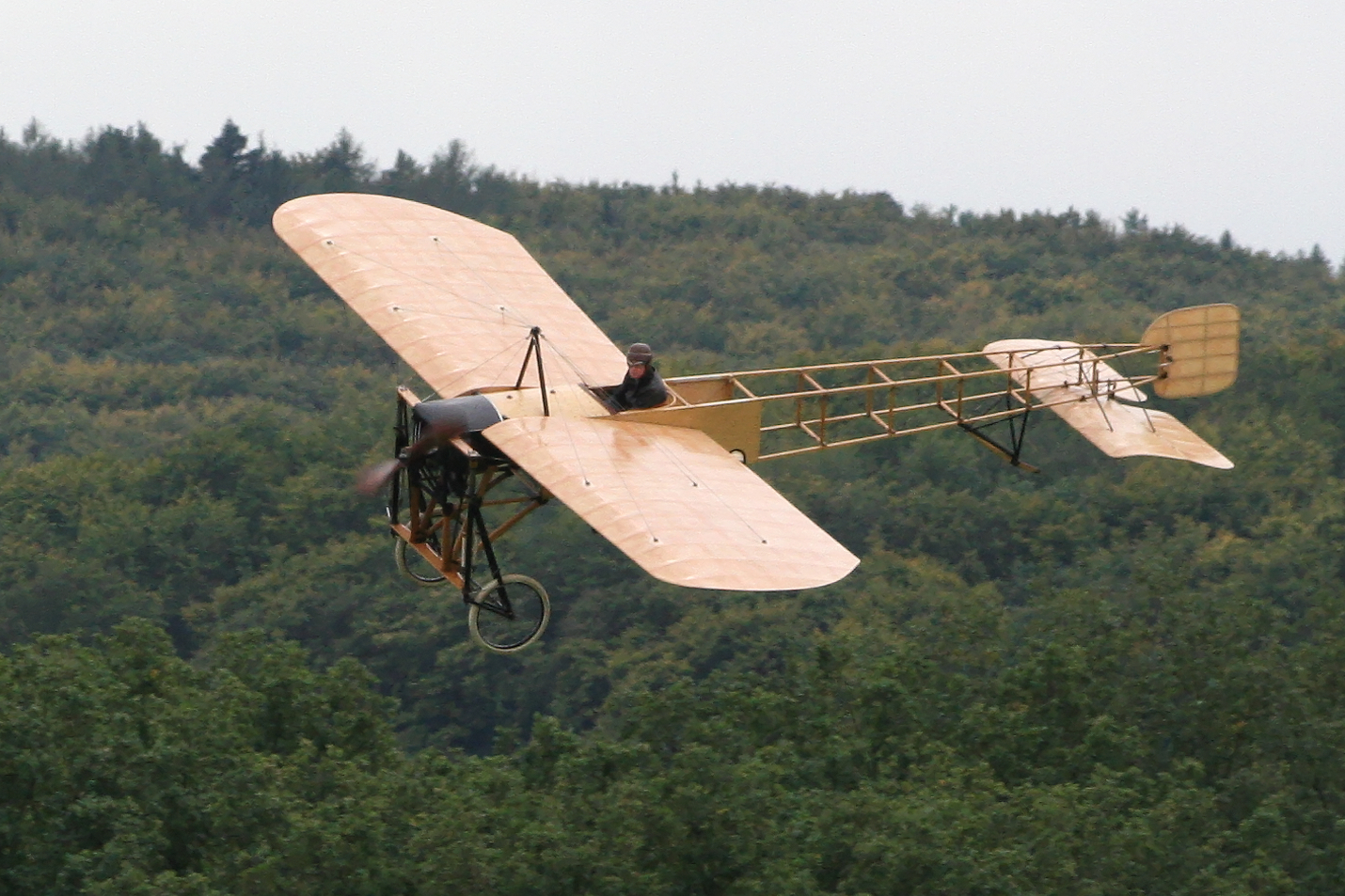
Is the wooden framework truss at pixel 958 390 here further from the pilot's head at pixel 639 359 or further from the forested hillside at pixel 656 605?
the forested hillside at pixel 656 605

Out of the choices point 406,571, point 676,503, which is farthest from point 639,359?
point 406,571

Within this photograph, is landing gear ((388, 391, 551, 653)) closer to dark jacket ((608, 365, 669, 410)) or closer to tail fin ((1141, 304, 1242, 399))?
dark jacket ((608, 365, 669, 410))

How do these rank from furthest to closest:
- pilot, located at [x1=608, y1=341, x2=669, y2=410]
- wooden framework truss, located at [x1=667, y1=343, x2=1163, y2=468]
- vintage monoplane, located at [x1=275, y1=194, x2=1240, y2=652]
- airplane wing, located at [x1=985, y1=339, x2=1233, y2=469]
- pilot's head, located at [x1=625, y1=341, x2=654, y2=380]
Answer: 1. airplane wing, located at [x1=985, y1=339, x2=1233, y2=469]
2. wooden framework truss, located at [x1=667, y1=343, x2=1163, y2=468]
3. pilot, located at [x1=608, y1=341, x2=669, y2=410]
4. pilot's head, located at [x1=625, y1=341, x2=654, y2=380]
5. vintage monoplane, located at [x1=275, y1=194, x2=1240, y2=652]

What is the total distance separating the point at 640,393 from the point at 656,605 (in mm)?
42492

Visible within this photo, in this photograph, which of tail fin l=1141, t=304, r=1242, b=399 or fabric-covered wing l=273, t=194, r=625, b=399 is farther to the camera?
tail fin l=1141, t=304, r=1242, b=399

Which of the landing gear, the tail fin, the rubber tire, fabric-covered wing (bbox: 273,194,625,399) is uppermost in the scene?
fabric-covered wing (bbox: 273,194,625,399)

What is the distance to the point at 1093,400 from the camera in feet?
84.5

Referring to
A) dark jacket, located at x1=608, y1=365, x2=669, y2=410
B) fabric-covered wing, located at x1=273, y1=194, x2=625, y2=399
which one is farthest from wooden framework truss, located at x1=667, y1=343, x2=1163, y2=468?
fabric-covered wing, located at x1=273, y1=194, x2=625, y2=399

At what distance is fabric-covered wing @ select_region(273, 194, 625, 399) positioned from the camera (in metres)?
19.8

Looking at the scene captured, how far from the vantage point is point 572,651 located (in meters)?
60.6

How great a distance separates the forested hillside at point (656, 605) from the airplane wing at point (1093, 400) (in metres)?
7.52

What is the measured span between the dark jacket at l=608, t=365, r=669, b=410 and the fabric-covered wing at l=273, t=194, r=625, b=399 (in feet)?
1.61

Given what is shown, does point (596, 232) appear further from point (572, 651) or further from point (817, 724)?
point (817, 724)

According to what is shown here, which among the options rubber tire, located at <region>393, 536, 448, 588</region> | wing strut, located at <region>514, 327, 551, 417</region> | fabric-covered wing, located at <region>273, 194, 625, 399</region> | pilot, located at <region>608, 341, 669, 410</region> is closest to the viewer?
wing strut, located at <region>514, 327, 551, 417</region>
